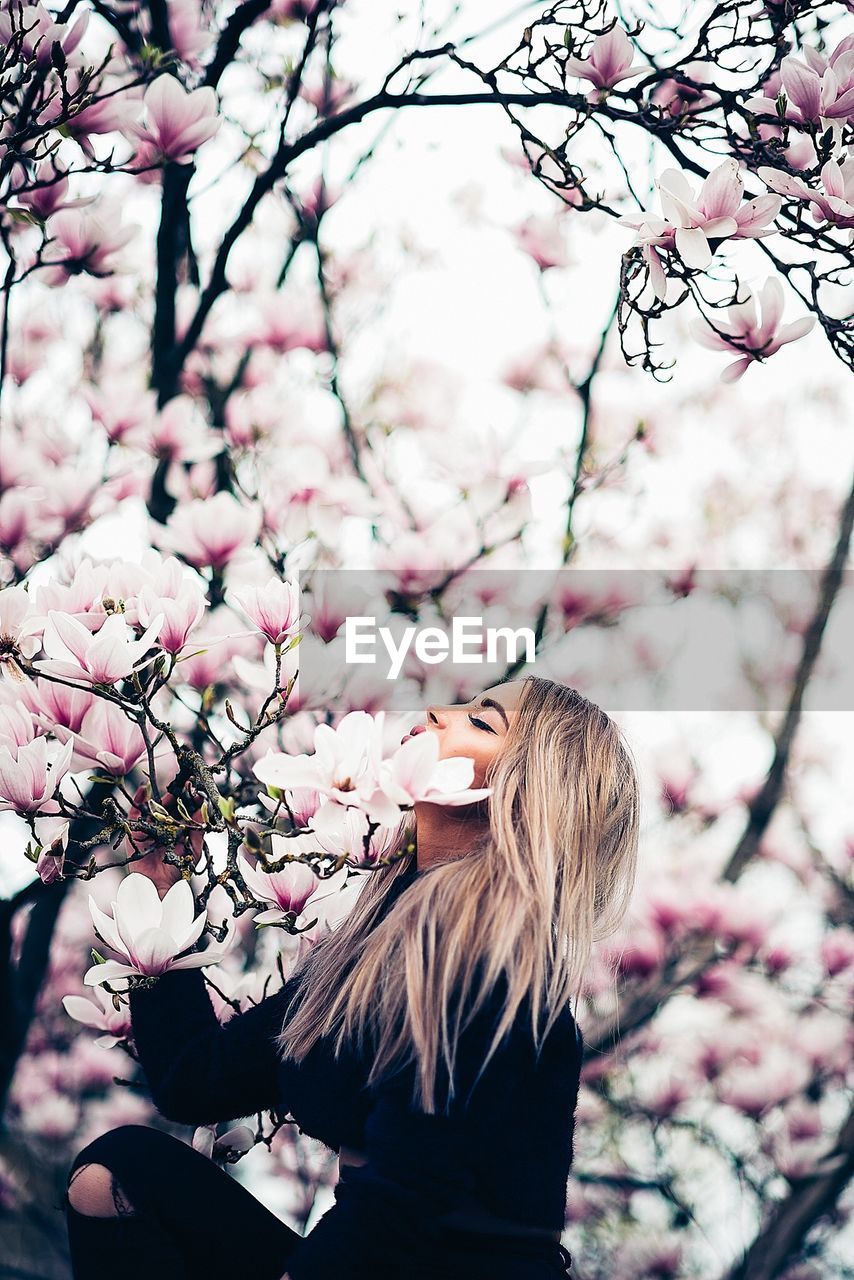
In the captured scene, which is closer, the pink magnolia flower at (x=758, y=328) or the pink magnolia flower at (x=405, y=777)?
the pink magnolia flower at (x=405, y=777)

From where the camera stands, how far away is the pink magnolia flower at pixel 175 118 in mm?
1612

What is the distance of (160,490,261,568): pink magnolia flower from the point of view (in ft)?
5.88

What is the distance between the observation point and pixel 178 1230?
1.31 m

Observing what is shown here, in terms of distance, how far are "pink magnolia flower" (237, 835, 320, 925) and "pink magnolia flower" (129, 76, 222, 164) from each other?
36.8 inches

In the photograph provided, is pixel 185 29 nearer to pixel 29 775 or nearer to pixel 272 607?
pixel 272 607

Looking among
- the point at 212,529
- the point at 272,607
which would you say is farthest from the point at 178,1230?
the point at 212,529

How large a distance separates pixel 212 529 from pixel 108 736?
1.89 feet

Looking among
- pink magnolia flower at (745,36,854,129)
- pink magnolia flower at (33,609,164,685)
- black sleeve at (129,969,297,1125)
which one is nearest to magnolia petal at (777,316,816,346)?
pink magnolia flower at (745,36,854,129)

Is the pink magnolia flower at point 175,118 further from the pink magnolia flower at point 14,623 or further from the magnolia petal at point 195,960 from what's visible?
the magnolia petal at point 195,960

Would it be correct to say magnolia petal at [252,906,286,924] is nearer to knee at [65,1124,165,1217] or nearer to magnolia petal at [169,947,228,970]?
magnolia petal at [169,947,228,970]

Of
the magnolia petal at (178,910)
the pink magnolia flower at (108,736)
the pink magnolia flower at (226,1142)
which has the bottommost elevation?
the pink magnolia flower at (226,1142)

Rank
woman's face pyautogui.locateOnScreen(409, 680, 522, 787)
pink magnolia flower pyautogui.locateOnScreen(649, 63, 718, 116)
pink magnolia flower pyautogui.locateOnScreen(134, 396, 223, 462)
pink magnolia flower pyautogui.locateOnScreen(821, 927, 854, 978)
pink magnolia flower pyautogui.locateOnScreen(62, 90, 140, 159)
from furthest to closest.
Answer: pink magnolia flower pyautogui.locateOnScreen(821, 927, 854, 978), pink magnolia flower pyautogui.locateOnScreen(134, 396, 223, 462), pink magnolia flower pyautogui.locateOnScreen(649, 63, 718, 116), pink magnolia flower pyautogui.locateOnScreen(62, 90, 140, 159), woman's face pyautogui.locateOnScreen(409, 680, 522, 787)

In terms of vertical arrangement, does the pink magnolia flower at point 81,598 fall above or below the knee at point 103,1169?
above

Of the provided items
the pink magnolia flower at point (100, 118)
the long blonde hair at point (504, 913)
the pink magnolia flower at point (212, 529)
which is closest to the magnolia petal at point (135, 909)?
the long blonde hair at point (504, 913)
